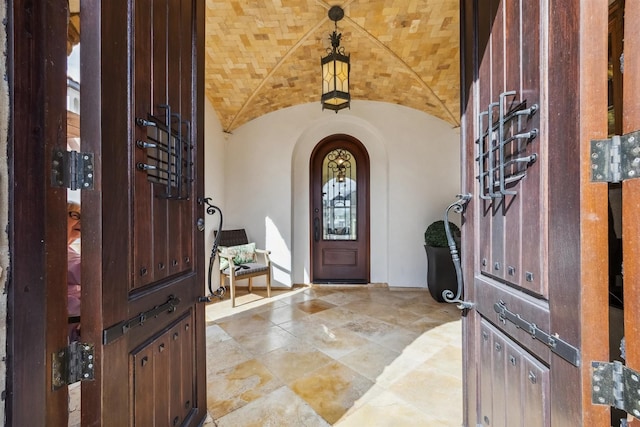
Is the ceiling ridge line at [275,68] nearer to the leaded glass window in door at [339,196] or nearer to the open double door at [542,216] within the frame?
the leaded glass window in door at [339,196]

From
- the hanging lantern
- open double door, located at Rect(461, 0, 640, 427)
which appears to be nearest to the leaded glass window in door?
the hanging lantern

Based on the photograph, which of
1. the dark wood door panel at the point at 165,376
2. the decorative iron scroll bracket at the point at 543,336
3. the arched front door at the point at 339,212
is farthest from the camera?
the arched front door at the point at 339,212

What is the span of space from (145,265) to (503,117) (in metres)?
1.32

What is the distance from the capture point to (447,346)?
2.42 metres

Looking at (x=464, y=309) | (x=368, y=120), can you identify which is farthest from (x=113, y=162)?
(x=368, y=120)

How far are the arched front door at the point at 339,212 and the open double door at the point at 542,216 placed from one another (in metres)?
3.30

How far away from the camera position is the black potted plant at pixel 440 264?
3596mm

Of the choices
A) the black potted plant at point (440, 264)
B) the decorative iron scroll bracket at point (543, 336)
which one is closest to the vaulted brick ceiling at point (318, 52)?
the black potted plant at point (440, 264)

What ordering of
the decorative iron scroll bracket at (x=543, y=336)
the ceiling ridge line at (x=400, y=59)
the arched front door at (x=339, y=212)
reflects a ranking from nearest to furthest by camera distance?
the decorative iron scroll bracket at (x=543, y=336) → the ceiling ridge line at (x=400, y=59) → the arched front door at (x=339, y=212)

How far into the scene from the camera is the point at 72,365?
751 millimetres

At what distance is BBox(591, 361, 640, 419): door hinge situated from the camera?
1.92 feet

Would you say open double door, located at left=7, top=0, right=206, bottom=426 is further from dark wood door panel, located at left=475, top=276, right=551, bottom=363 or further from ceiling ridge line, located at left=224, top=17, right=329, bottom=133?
ceiling ridge line, located at left=224, top=17, right=329, bottom=133

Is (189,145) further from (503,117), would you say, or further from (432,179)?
(432,179)

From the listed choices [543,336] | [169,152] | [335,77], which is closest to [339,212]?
[335,77]
